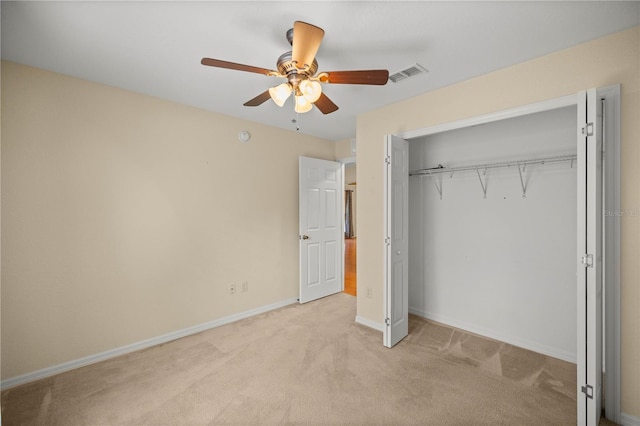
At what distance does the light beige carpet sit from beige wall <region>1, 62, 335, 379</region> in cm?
38

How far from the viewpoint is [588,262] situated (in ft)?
5.50

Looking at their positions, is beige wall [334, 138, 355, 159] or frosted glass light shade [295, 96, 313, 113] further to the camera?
beige wall [334, 138, 355, 159]

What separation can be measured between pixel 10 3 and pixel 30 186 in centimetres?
135

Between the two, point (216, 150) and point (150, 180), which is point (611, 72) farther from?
point (150, 180)

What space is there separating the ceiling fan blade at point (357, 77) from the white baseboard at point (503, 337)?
2.86 m

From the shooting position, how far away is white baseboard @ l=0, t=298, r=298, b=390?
2.31m

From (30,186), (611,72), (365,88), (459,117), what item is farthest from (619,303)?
(30,186)

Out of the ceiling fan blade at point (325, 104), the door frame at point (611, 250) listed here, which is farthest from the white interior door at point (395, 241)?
the door frame at point (611, 250)

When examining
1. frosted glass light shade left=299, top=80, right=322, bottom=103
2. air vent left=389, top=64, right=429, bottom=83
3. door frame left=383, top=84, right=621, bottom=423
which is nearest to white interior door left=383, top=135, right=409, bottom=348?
air vent left=389, top=64, right=429, bottom=83

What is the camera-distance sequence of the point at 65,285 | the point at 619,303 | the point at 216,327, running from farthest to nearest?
the point at 216,327 → the point at 65,285 → the point at 619,303

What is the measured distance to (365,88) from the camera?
2.78 m

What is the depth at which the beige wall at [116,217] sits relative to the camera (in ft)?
7.57

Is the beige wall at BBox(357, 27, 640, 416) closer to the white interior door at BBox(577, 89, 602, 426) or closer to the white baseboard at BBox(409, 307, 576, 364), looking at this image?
the white interior door at BBox(577, 89, 602, 426)

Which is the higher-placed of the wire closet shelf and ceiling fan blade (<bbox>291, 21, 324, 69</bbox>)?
ceiling fan blade (<bbox>291, 21, 324, 69</bbox>)
